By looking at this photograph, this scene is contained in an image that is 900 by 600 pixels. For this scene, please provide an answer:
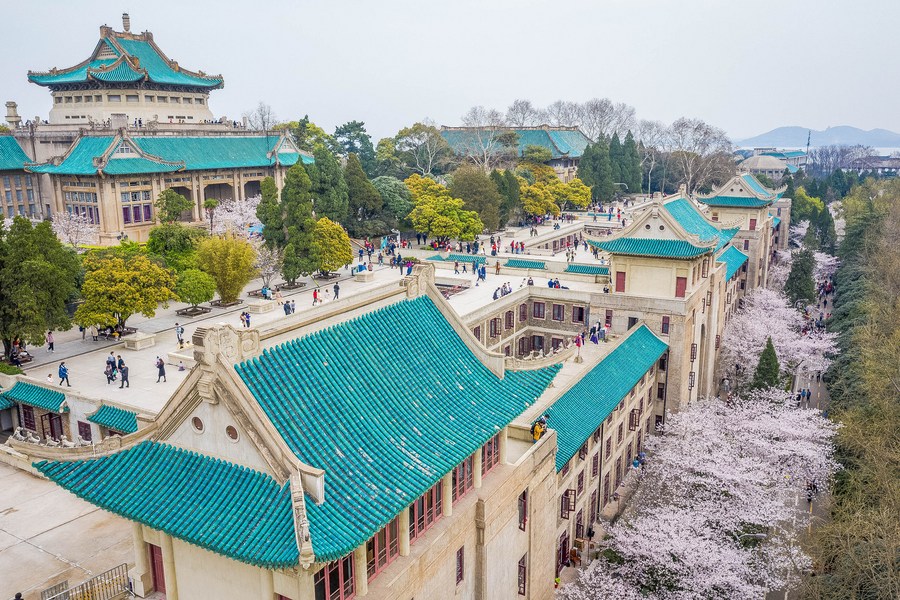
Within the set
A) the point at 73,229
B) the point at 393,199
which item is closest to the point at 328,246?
the point at 393,199

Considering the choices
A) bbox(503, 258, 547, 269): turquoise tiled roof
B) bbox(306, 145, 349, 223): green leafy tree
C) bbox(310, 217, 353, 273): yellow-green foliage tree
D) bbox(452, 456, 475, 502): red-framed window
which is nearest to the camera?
bbox(452, 456, 475, 502): red-framed window

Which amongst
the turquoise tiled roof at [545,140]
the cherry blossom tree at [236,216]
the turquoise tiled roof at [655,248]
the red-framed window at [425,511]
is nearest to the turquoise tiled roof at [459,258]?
the cherry blossom tree at [236,216]

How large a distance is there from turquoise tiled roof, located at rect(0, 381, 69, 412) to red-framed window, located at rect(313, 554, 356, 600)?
25.8 m

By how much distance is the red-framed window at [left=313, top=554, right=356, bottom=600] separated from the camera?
15.6 meters

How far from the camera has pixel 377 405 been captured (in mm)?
18281

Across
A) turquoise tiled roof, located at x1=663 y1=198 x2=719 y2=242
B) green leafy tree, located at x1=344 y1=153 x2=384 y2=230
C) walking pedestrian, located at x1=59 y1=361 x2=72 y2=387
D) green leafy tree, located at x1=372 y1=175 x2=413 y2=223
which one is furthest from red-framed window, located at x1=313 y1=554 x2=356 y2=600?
green leafy tree, located at x1=372 y1=175 x2=413 y2=223

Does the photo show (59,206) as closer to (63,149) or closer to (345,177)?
(63,149)

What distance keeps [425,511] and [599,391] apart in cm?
1843

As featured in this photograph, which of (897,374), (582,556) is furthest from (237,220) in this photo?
(897,374)

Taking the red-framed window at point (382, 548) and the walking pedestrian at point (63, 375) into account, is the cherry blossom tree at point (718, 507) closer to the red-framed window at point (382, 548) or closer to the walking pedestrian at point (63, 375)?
the red-framed window at point (382, 548)

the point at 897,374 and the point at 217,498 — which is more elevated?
the point at 217,498

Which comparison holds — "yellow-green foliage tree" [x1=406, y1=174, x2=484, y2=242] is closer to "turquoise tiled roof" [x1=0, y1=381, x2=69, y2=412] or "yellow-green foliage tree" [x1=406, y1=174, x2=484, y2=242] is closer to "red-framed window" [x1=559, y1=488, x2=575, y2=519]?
"turquoise tiled roof" [x1=0, y1=381, x2=69, y2=412]

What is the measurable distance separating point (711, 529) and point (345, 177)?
178ft

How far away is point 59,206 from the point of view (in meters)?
74.4
